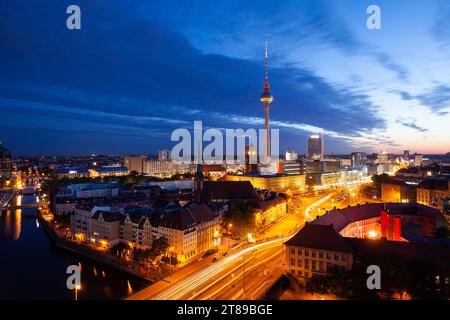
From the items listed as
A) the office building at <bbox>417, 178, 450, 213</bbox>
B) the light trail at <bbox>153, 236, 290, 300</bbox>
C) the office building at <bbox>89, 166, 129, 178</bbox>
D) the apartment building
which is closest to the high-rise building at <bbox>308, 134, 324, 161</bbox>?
the office building at <bbox>89, 166, 129, 178</bbox>

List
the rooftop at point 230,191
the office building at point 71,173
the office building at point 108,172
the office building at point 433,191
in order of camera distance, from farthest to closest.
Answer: the office building at point 108,172
the office building at point 71,173
the rooftop at point 230,191
the office building at point 433,191

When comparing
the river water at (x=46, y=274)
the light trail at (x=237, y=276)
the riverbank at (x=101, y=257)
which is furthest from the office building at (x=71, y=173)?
the light trail at (x=237, y=276)

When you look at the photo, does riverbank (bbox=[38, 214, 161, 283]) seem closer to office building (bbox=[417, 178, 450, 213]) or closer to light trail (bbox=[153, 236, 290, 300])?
light trail (bbox=[153, 236, 290, 300])

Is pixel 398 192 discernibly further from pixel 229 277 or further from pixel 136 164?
pixel 136 164

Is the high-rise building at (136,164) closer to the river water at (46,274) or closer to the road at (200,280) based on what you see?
the river water at (46,274)
